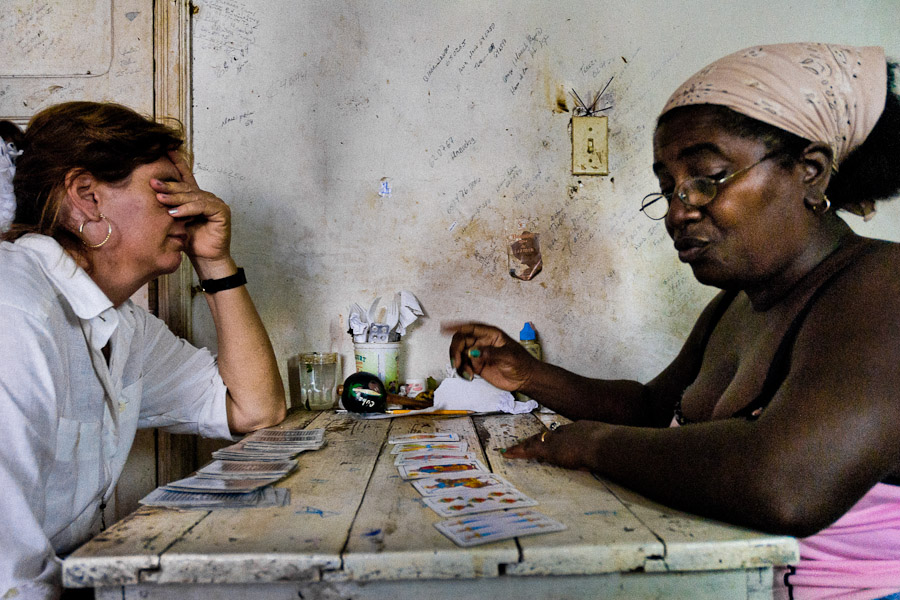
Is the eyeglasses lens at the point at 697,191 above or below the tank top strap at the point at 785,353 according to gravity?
above

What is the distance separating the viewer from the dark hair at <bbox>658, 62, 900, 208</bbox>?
3.73 ft

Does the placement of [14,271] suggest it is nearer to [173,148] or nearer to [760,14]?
[173,148]

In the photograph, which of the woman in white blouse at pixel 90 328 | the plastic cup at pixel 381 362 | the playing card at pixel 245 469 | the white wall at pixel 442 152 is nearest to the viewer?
the woman in white blouse at pixel 90 328

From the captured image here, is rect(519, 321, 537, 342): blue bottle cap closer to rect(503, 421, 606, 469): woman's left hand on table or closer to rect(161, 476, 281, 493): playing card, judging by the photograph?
rect(503, 421, 606, 469): woman's left hand on table

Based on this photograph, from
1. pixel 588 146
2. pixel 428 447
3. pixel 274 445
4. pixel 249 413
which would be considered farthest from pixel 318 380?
pixel 588 146

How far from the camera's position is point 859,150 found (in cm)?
120

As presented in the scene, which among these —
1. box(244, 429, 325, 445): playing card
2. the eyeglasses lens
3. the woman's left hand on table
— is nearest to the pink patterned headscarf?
the eyeglasses lens

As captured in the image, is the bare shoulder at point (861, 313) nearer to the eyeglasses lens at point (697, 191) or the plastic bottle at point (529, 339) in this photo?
the eyeglasses lens at point (697, 191)

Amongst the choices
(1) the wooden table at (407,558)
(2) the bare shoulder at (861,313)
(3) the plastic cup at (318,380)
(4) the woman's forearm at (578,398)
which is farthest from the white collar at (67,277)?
(2) the bare shoulder at (861,313)

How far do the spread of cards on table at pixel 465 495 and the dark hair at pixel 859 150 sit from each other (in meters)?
0.76

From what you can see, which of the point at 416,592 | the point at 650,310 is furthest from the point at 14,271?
the point at 650,310

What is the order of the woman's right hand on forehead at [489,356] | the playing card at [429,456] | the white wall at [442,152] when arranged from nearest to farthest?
1. the playing card at [429,456]
2. the woman's right hand on forehead at [489,356]
3. the white wall at [442,152]

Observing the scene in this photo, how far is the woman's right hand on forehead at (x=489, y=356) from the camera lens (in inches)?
67.7

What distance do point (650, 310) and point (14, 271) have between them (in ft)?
6.49
